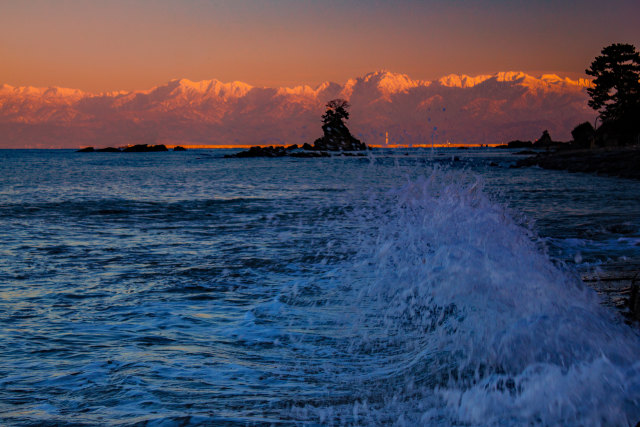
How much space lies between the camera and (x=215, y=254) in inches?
439

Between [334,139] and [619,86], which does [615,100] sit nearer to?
[619,86]

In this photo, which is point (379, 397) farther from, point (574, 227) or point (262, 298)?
point (574, 227)

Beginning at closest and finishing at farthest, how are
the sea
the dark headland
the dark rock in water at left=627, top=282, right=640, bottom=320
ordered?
the sea
the dark rock in water at left=627, top=282, right=640, bottom=320
the dark headland

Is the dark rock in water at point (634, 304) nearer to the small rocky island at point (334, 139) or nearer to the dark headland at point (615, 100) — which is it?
the dark headland at point (615, 100)

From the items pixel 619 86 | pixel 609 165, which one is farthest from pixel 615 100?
pixel 609 165

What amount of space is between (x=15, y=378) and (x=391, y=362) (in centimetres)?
340

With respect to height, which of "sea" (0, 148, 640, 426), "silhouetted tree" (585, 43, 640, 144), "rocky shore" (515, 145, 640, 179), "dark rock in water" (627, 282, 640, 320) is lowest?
"sea" (0, 148, 640, 426)

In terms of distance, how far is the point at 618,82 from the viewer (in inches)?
2496

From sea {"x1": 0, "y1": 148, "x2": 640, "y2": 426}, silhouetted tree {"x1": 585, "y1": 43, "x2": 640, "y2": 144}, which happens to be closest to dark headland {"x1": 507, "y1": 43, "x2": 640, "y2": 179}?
silhouetted tree {"x1": 585, "y1": 43, "x2": 640, "y2": 144}

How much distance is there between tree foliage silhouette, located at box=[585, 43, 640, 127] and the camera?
61469mm

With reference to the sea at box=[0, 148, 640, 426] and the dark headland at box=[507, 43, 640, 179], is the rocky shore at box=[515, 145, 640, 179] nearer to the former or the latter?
the dark headland at box=[507, 43, 640, 179]

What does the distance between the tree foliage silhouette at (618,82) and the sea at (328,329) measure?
Result: 192 ft

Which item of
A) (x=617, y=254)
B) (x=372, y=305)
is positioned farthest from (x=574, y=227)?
(x=372, y=305)

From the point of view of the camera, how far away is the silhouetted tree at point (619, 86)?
6111 centimetres
